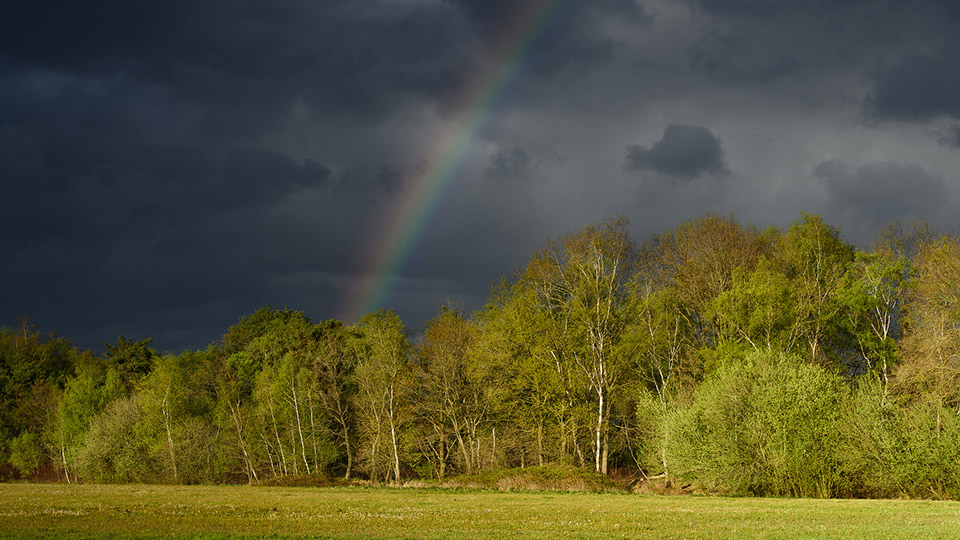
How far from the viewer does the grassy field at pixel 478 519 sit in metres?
23.4

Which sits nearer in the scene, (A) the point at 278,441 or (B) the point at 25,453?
(A) the point at 278,441

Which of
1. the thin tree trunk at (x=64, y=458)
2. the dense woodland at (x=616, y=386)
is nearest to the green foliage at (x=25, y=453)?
the dense woodland at (x=616, y=386)

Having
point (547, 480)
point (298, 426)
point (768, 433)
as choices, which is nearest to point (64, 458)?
point (298, 426)

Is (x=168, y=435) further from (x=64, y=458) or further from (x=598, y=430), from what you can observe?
(x=598, y=430)

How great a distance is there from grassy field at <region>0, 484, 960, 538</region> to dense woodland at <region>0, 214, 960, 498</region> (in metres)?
9.62

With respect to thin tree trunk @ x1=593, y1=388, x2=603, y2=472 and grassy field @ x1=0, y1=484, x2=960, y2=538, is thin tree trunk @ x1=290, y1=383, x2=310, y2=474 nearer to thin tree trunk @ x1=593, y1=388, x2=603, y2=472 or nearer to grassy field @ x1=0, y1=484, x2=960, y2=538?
thin tree trunk @ x1=593, y1=388, x2=603, y2=472

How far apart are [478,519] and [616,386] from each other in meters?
36.3

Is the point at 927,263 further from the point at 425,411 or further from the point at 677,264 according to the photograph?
the point at 425,411

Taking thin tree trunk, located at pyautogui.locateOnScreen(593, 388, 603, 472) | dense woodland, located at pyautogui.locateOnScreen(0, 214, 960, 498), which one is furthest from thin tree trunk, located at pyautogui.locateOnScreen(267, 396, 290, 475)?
thin tree trunk, located at pyautogui.locateOnScreen(593, 388, 603, 472)

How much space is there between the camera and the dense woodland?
47531 millimetres

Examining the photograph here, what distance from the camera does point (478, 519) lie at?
91.0ft

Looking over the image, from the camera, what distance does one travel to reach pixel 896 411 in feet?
151

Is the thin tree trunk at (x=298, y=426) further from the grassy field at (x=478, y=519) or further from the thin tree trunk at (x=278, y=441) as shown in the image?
the grassy field at (x=478, y=519)

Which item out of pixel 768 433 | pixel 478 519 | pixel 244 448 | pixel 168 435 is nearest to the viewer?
pixel 478 519
